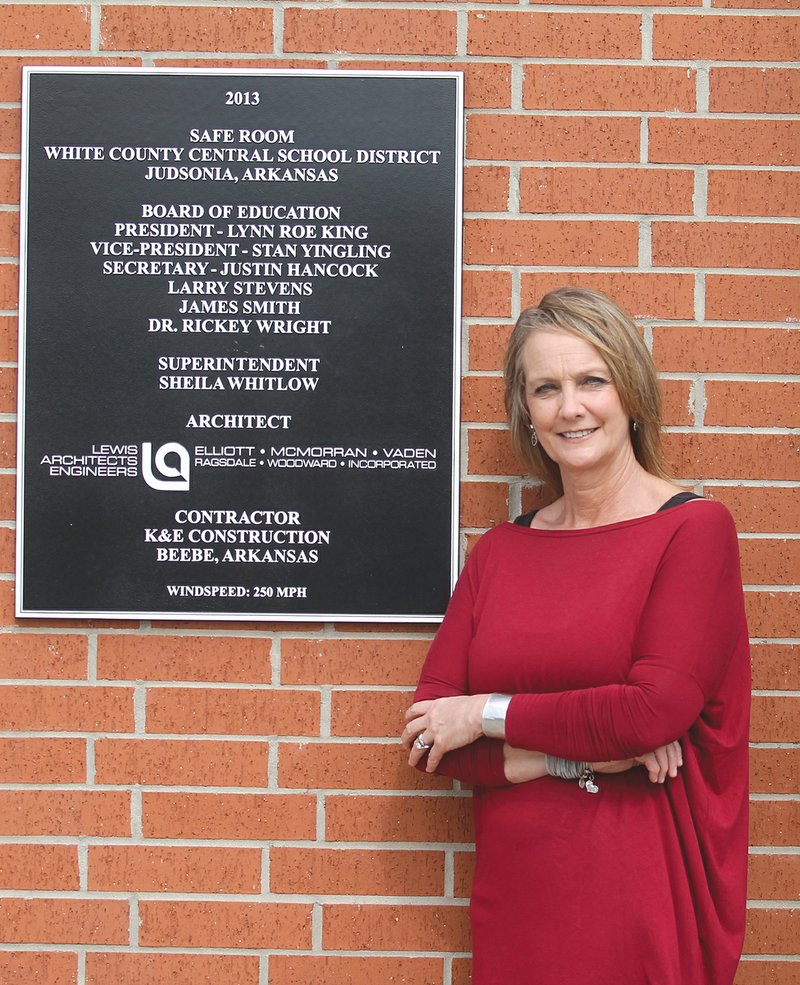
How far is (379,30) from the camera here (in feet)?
8.04

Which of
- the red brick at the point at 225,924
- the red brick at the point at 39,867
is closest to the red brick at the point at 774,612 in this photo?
the red brick at the point at 225,924

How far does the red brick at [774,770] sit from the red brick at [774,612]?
295 millimetres

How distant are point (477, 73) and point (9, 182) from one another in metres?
1.23

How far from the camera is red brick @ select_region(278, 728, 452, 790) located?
97.2 inches

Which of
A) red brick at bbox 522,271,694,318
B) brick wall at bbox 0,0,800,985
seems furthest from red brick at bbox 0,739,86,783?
red brick at bbox 522,271,694,318

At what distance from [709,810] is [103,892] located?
1521 millimetres

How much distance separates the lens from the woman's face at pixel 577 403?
2.07 meters

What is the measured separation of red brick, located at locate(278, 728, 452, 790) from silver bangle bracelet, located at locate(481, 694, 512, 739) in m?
0.50

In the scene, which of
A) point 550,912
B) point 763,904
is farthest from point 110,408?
point 763,904

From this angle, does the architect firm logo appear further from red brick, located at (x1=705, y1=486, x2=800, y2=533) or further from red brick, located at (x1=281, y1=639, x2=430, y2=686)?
red brick, located at (x1=705, y1=486, x2=800, y2=533)

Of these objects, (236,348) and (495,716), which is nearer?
(495,716)

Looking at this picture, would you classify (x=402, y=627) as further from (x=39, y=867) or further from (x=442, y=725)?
(x=39, y=867)

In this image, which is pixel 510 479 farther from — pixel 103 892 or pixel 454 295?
pixel 103 892

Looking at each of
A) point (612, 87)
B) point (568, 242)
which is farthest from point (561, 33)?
point (568, 242)
